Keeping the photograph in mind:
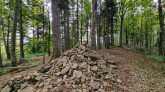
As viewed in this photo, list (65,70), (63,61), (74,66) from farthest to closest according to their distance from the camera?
(63,61)
(74,66)
(65,70)

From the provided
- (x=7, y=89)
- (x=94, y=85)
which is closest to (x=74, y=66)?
(x=94, y=85)

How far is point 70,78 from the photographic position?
7.56 metres

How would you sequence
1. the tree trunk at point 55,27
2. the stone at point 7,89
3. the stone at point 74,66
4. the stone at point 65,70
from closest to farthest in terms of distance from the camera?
the stone at point 7,89 < the stone at point 65,70 < the stone at point 74,66 < the tree trunk at point 55,27

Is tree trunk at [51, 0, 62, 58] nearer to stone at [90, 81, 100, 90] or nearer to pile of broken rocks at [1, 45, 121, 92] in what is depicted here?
pile of broken rocks at [1, 45, 121, 92]

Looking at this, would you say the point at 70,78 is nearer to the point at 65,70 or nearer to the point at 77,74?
the point at 77,74

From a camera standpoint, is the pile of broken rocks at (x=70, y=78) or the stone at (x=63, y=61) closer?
the pile of broken rocks at (x=70, y=78)

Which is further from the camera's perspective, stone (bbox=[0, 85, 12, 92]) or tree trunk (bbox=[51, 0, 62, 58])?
tree trunk (bbox=[51, 0, 62, 58])

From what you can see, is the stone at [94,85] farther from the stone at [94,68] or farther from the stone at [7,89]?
the stone at [7,89]

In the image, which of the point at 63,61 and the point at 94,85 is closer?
the point at 94,85

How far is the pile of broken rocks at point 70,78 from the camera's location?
714cm

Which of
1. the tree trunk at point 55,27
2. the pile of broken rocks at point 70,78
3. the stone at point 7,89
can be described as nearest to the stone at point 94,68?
the pile of broken rocks at point 70,78

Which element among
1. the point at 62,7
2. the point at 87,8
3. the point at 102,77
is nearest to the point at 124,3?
the point at 87,8

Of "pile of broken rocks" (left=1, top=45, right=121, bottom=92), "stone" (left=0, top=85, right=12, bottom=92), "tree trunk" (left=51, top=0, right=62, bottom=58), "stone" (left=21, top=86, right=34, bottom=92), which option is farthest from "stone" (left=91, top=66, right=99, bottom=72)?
"tree trunk" (left=51, top=0, right=62, bottom=58)

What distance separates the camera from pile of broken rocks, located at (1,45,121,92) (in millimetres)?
7140
